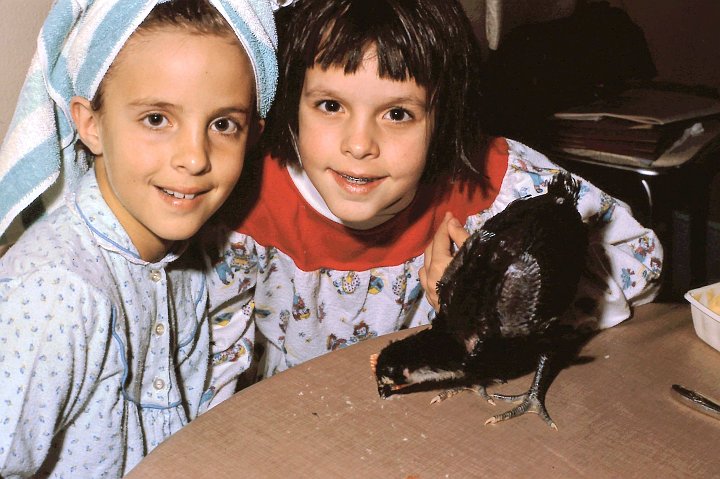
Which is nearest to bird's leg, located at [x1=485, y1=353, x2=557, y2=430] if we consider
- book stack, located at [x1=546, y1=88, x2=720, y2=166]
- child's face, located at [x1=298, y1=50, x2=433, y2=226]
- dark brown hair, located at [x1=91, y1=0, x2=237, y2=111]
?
child's face, located at [x1=298, y1=50, x2=433, y2=226]

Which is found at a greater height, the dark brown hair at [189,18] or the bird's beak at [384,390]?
the dark brown hair at [189,18]

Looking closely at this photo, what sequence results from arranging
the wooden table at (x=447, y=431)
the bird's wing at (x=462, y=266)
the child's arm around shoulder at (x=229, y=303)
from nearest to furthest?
the wooden table at (x=447, y=431)
the bird's wing at (x=462, y=266)
the child's arm around shoulder at (x=229, y=303)

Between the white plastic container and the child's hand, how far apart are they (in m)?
0.35

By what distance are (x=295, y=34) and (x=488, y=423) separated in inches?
25.3

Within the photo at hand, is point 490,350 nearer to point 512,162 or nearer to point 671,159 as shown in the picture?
point 512,162

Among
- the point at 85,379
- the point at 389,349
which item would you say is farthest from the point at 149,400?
the point at 389,349

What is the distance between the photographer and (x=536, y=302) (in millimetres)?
895

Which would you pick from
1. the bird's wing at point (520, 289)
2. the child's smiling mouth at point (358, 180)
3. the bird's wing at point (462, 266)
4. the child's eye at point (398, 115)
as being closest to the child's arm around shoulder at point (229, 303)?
the child's smiling mouth at point (358, 180)

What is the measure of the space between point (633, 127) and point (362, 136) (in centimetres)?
117

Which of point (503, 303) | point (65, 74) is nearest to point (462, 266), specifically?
point (503, 303)

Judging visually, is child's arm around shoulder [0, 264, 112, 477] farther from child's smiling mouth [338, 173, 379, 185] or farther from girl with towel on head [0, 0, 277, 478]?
child's smiling mouth [338, 173, 379, 185]

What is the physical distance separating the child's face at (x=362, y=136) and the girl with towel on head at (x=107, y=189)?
0.29 feet

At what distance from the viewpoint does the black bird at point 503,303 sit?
2.94 ft

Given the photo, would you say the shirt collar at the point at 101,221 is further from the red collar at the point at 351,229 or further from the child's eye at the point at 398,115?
the child's eye at the point at 398,115
